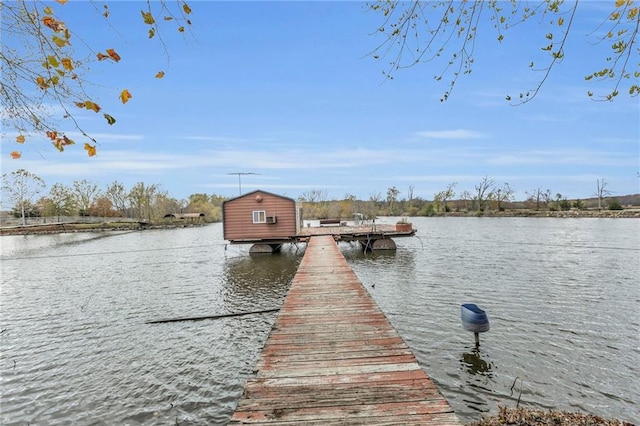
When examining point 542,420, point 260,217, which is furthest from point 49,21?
point 260,217

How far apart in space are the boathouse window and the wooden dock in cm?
1671

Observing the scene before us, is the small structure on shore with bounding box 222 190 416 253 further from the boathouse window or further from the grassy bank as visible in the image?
the grassy bank

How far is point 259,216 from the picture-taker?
2227 centimetres

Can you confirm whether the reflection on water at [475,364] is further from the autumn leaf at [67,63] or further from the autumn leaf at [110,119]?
the autumn leaf at [67,63]

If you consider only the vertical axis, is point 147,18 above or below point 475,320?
above

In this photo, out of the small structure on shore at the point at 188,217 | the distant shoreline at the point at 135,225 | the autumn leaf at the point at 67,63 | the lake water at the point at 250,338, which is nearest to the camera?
the autumn leaf at the point at 67,63

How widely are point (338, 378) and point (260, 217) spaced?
19421 millimetres

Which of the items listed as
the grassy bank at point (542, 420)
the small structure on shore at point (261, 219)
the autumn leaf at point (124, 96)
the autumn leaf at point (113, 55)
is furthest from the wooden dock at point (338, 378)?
the small structure on shore at point (261, 219)

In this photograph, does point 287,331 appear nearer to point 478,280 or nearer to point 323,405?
point 323,405

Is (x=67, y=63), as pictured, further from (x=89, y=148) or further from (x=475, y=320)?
(x=475, y=320)

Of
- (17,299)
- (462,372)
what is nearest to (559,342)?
(462,372)

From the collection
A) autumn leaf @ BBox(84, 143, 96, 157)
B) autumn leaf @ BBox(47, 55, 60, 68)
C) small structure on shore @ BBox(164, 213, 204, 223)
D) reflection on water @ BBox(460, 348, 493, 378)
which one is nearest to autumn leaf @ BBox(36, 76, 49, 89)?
autumn leaf @ BBox(47, 55, 60, 68)

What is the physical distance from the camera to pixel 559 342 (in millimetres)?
7230

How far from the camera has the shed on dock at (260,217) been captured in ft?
72.8
